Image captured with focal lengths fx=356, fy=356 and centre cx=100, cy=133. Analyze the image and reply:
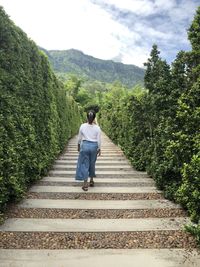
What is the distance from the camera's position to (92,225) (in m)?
5.41

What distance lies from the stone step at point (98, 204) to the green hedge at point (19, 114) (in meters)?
0.37

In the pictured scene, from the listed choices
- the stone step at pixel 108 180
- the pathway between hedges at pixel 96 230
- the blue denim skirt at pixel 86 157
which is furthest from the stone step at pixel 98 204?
the stone step at pixel 108 180

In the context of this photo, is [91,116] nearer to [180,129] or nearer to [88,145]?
[88,145]

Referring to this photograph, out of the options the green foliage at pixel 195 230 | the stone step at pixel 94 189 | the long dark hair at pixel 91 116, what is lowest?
the stone step at pixel 94 189

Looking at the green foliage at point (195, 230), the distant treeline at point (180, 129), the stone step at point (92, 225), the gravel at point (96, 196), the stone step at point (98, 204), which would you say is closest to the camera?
the green foliage at point (195, 230)

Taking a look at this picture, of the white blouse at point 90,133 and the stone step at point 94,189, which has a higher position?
the white blouse at point 90,133

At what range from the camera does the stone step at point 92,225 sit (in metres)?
5.21

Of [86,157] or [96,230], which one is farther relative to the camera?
[86,157]

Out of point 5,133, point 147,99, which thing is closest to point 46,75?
point 147,99

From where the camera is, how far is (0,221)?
5.16 meters

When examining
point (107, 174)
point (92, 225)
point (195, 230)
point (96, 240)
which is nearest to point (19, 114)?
point (92, 225)

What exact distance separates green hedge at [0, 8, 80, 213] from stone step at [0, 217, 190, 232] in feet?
1.51

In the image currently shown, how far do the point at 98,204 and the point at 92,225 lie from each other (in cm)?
126

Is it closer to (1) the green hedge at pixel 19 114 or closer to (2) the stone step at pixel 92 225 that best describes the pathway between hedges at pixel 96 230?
(2) the stone step at pixel 92 225
